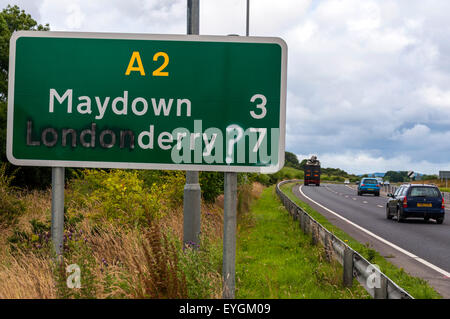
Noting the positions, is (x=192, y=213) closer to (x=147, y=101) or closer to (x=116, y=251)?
(x=116, y=251)

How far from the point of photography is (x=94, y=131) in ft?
15.0

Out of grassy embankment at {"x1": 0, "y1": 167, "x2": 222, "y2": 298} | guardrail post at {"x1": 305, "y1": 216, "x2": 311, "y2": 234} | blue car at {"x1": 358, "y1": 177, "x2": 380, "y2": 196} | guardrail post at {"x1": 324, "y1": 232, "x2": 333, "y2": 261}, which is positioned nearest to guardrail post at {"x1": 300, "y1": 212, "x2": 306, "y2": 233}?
guardrail post at {"x1": 305, "y1": 216, "x2": 311, "y2": 234}

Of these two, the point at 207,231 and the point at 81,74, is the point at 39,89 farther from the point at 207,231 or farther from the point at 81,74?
the point at 207,231

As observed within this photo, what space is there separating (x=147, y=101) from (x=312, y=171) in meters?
68.6

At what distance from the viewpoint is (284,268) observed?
8375 mm

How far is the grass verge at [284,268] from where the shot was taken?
6672 millimetres

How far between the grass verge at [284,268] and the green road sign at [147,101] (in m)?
1.93

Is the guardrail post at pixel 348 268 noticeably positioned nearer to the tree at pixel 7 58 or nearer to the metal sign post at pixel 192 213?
the metal sign post at pixel 192 213

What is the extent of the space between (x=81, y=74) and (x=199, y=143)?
1.30 metres

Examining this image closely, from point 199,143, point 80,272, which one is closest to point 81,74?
point 199,143

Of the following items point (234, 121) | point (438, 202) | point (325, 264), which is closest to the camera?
point (234, 121)

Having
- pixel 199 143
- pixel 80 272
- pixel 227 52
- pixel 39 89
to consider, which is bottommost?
pixel 80 272

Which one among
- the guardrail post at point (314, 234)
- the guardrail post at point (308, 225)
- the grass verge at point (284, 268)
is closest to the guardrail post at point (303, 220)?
the grass verge at point (284, 268)

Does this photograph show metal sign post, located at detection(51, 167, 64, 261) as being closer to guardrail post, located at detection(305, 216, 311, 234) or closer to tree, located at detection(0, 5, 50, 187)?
guardrail post, located at detection(305, 216, 311, 234)
